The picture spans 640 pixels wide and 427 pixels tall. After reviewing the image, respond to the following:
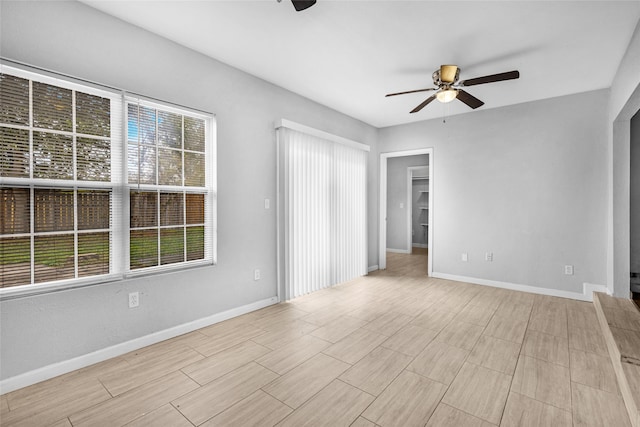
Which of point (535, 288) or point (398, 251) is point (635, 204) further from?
point (398, 251)

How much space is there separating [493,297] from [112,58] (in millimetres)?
5068

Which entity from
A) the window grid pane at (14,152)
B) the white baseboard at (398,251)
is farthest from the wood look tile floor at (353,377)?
the white baseboard at (398,251)

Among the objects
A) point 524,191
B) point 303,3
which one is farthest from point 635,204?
point 303,3

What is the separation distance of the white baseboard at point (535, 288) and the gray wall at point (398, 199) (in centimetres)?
271

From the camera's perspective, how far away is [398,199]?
25.9 ft

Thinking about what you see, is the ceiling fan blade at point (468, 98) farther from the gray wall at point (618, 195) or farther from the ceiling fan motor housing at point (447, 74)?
the gray wall at point (618, 195)

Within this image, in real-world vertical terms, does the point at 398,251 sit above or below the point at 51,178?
below

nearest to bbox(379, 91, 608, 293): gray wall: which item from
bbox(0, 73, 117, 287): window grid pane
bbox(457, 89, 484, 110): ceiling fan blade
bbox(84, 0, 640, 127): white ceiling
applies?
bbox(84, 0, 640, 127): white ceiling

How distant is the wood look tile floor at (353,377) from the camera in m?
1.77

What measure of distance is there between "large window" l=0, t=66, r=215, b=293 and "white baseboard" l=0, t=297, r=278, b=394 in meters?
→ 0.58

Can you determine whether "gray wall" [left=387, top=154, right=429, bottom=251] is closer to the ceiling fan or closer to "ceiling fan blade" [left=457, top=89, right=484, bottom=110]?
"ceiling fan blade" [left=457, top=89, right=484, bottom=110]

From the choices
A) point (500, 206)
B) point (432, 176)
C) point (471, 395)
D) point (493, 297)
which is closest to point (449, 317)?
point (493, 297)

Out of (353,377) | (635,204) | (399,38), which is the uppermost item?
(399,38)

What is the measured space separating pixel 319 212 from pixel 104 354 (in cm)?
287
